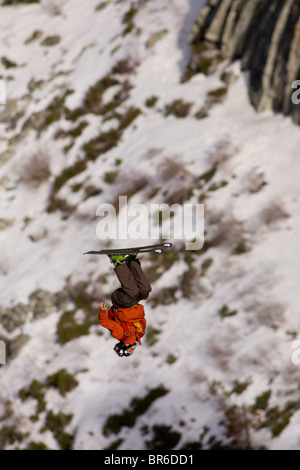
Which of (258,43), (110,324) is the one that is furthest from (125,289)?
(258,43)

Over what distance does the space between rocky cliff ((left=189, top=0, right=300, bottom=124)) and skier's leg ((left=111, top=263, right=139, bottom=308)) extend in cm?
1711

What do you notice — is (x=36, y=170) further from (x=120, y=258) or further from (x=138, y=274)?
(x=138, y=274)

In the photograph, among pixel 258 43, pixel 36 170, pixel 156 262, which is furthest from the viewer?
pixel 36 170

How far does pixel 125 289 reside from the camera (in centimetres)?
812

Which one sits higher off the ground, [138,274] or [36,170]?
[36,170]

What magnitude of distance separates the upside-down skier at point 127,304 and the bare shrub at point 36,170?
786 inches

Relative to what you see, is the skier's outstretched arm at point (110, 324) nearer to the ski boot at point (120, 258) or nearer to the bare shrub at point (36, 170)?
the ski boot at point (120, 258)

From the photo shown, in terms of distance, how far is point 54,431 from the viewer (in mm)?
20328

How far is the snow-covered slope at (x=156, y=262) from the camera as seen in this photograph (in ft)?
60.7

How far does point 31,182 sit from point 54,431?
47.5 ft

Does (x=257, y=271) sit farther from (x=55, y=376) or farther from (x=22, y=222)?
(x=22, y=222)

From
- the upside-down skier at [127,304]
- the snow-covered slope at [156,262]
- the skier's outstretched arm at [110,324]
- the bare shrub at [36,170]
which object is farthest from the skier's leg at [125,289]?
the bare shrub at [36,170]

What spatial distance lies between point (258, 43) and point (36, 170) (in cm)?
1462

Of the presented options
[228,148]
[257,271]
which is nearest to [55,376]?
[257,271]
